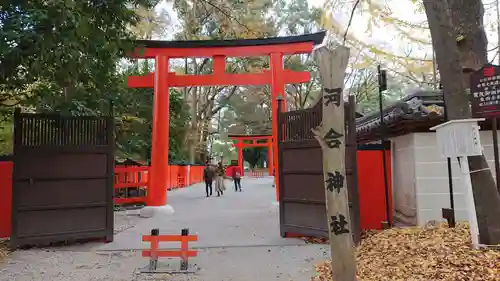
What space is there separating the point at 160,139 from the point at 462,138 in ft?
30.1

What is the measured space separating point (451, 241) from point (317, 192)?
2729mm

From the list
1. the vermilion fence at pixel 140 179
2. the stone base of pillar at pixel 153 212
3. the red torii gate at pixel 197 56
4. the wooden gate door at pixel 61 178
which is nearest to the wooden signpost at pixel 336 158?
the wooden gate door at pixel 61 178

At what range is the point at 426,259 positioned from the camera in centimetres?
510

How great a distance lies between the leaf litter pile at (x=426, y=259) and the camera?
4613mm

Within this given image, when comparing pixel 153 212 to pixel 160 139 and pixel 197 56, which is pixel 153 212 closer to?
pixel 160 139

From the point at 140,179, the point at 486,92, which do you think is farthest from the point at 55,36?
the point at 140,179

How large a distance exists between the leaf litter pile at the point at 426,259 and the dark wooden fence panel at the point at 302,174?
136 cm

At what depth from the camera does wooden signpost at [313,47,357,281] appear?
368cm

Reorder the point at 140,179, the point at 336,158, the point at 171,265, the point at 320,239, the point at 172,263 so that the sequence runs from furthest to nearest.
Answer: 1. the point at 140,179
2. the point at 320,239
3. the point at 172,263
4. the point at 171,265
5. the point at 336,158

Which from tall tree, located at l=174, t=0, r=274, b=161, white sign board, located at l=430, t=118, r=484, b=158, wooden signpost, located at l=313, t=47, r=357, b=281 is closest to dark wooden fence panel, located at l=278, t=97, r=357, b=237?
white sign board, located at l=430, t=118, r=484, b=158

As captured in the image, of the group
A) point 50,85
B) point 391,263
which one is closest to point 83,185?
point 50,85

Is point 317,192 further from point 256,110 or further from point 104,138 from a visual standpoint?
point 256,110

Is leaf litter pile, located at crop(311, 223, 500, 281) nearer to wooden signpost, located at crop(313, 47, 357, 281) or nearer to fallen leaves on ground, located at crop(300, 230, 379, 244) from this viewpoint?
fallen leaves on ground, located at crop(300, 230, 379, 244)

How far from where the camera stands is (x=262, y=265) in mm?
6309
